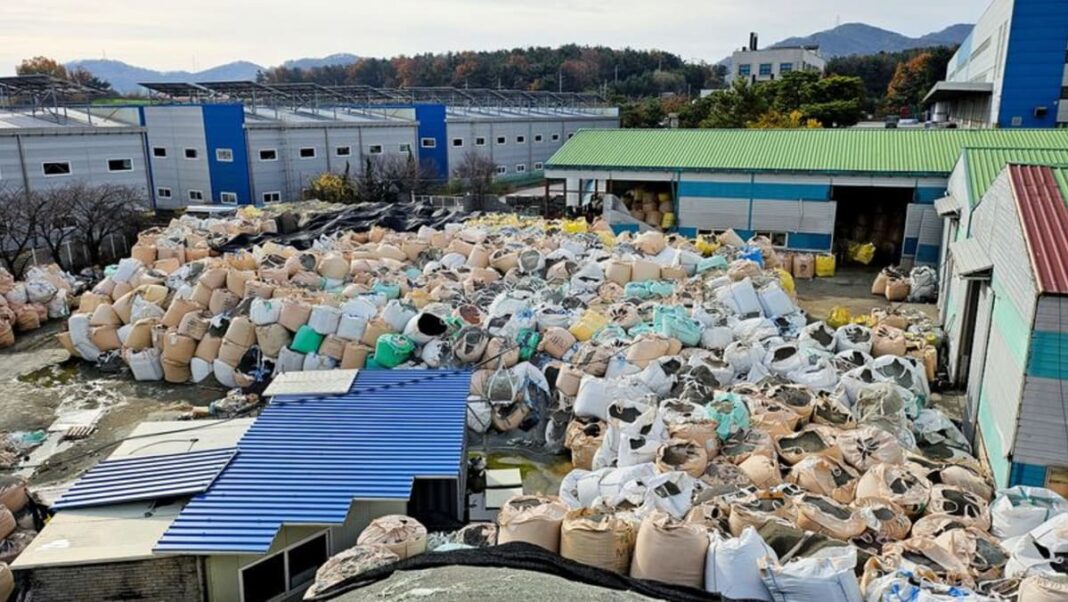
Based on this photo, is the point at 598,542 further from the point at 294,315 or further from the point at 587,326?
the point at 294,315

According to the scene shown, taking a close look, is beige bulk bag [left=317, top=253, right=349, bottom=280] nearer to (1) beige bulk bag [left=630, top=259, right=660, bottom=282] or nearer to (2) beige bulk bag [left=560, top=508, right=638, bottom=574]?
(1) beige bulk bag [left=630, top=259, right=660, bottom=282]

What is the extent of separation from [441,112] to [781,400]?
84.5ft

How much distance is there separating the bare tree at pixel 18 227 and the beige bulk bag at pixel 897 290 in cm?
1866

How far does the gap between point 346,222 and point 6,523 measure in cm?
1196

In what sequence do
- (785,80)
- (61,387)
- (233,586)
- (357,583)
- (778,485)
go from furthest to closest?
(785,80) < (61,387) < (778,485) < (233,586) < (357,583)

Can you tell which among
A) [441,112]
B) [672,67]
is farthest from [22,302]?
[672,67]

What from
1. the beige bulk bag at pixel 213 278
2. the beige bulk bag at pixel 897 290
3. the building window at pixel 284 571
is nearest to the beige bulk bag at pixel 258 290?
the beige bulk bag at pixel 213 278

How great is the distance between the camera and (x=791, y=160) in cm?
1927

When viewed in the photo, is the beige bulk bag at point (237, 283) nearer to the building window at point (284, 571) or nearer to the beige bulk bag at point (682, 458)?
the building window at point (284, 571)

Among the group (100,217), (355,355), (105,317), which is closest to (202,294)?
(105,317)

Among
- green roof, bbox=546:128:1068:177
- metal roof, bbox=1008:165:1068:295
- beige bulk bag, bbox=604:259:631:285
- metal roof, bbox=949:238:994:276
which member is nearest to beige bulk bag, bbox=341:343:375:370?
beige bulk bag, bbox=604:259:631:285

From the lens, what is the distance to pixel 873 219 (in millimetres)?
19781

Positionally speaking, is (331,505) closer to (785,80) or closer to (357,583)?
(357,583)

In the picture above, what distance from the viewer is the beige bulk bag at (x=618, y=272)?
13.2 meters
